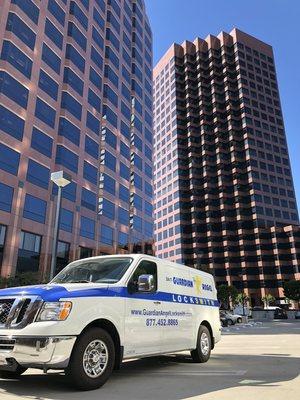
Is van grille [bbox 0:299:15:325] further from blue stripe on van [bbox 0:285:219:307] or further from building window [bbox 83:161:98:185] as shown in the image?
building window [bbox 83:161:98:185]

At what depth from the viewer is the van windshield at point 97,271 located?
6.98m

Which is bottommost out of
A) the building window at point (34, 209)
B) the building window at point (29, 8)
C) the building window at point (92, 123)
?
the building window at point (34, 209)

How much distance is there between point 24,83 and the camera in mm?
37469

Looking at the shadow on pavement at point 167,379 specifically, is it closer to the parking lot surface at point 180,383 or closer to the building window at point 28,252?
the parking lot surface at point 180,383

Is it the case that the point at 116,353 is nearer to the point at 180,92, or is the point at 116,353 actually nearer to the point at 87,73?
the point at 87,73

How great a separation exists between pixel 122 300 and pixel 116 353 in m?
0.87

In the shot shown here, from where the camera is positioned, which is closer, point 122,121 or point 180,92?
point 122,121

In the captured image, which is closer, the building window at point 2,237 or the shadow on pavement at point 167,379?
the shadow on pavement at point 167,379

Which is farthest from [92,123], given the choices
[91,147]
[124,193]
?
[124,193]

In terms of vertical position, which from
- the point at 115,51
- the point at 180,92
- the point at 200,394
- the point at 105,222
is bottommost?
the point at 200,394

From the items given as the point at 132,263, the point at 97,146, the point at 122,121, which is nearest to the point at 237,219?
the point at 122,121

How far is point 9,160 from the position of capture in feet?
113

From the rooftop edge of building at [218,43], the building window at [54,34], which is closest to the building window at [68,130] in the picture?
the building window at [54,34]

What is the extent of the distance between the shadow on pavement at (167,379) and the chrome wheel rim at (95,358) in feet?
0.92
